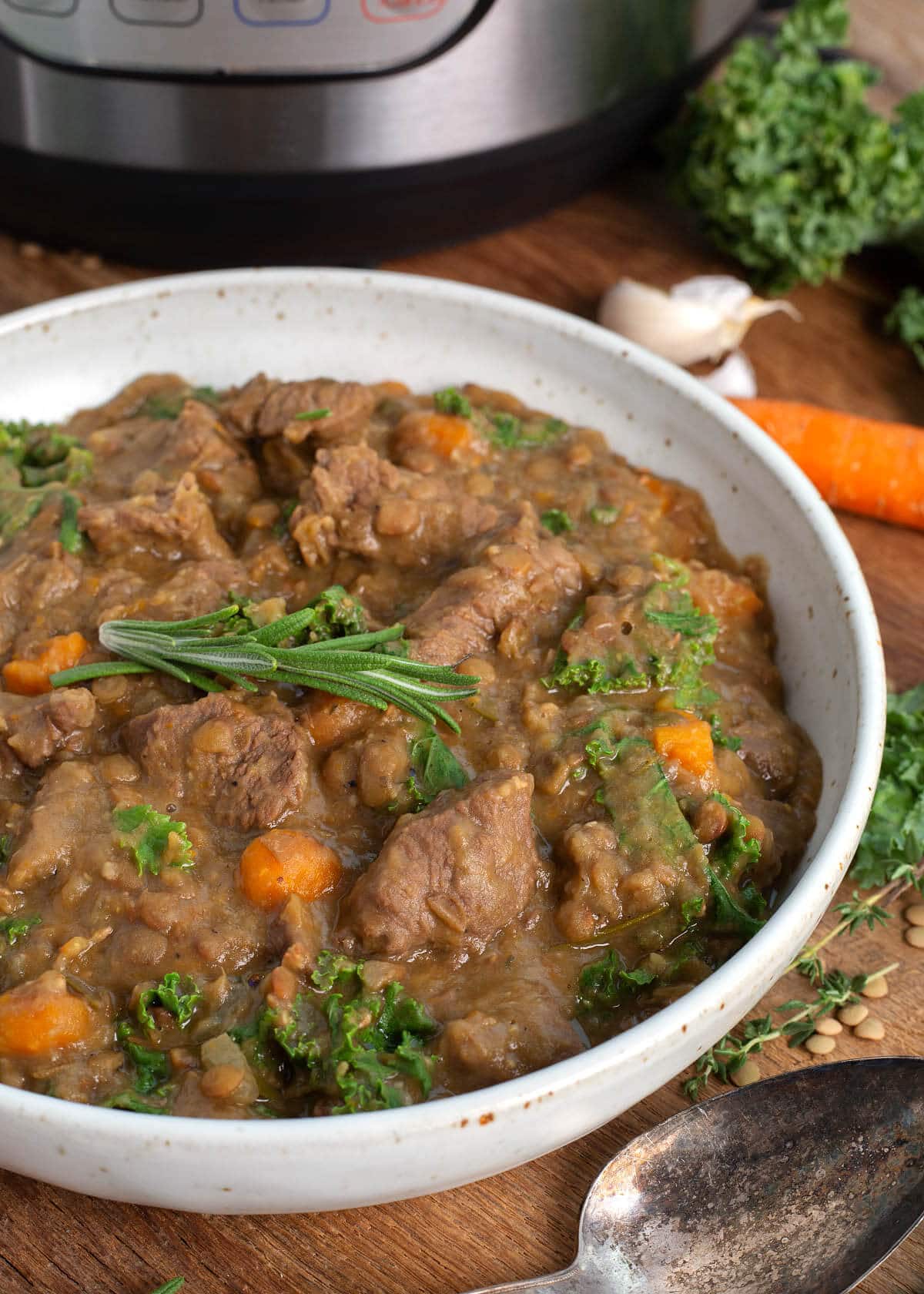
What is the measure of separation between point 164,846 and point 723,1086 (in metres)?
Result: 1.29

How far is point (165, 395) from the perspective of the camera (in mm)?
3760

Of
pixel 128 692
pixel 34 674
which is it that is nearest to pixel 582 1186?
pixel 128 692

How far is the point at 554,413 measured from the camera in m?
3.86

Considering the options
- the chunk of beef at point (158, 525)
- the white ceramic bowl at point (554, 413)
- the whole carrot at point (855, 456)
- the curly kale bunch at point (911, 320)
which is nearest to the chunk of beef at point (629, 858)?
the white ceramic bowl at point (554, 413)

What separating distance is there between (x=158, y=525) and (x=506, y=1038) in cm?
152

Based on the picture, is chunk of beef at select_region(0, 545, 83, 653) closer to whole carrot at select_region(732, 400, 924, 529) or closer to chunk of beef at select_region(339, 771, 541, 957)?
chunk of beef at select_region(339, 771, 541, 957)

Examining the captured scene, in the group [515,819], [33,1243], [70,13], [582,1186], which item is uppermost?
[70,13]

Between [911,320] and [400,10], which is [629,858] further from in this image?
[911,320]

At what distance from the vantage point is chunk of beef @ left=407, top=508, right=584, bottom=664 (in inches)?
115

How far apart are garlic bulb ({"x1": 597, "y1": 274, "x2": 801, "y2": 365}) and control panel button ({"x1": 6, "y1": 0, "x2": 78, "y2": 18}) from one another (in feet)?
6.45

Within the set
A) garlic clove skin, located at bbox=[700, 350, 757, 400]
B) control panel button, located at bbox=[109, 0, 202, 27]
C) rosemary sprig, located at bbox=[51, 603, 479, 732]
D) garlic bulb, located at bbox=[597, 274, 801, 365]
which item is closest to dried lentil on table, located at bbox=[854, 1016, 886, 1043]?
rosemary sprig, located at bbox=[51, 603, 479, 732]

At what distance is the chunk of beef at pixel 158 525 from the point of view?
3139mm

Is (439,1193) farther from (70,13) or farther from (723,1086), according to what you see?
(70,13)

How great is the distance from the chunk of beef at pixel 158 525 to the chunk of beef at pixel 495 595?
612 mm
